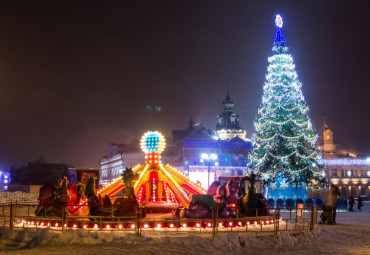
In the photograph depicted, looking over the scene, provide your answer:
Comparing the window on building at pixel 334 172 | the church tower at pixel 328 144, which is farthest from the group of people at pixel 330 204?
the church tower at pixel 328 144

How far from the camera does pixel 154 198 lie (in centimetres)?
2256

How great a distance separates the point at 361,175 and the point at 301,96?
3859 centimetres

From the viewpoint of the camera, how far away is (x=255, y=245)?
12.8 metres

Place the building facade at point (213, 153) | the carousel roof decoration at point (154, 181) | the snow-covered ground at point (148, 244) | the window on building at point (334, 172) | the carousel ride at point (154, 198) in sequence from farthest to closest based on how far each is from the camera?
the window on building at point (334, 172)
the building facade at point (213, 153)
the carousel roof decoration at point (154, 181)
the carousel ride at point (154, 198)
the snow-covered ground at point (148, 244)

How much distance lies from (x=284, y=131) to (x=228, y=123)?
1883 inches

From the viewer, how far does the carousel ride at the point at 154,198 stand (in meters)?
16.9

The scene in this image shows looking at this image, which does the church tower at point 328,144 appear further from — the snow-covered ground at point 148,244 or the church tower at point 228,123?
the snow-covered ground at point 148,244

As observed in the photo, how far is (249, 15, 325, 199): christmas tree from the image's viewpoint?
120 ft

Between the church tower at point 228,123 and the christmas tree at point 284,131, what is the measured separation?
44.8 meters

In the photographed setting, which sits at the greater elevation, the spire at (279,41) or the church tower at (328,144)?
the spire at (279,41)

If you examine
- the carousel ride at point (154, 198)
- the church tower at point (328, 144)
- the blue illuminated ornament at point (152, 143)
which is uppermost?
the church tower at point (328, 144)

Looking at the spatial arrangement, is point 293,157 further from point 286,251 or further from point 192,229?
point 286,251

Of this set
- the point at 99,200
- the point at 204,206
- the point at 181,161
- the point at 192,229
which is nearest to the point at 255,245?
the point at 192,229

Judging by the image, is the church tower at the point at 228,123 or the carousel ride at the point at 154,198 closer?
the carousel ride at the point at 154,198
